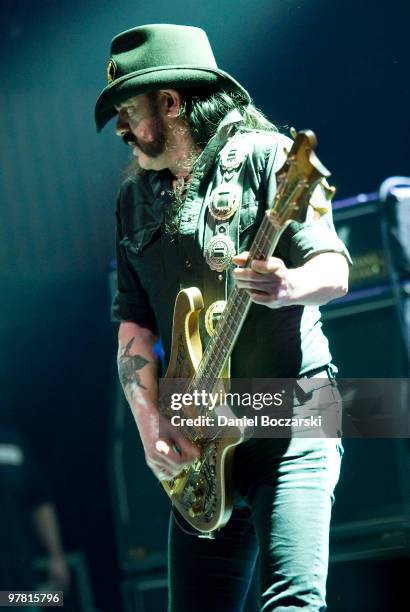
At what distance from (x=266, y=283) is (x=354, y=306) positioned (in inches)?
33.9

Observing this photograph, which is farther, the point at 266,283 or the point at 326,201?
the point at 326,201

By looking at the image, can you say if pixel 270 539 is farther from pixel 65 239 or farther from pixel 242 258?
pixel 65 239

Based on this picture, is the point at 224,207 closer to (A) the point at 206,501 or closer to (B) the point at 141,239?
(B) the point at 141,239

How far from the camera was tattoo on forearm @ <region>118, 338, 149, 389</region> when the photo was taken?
2.20 metres

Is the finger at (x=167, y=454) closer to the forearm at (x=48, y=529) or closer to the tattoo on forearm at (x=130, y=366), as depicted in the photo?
the tattoo on forearm at (x=130, y=366)

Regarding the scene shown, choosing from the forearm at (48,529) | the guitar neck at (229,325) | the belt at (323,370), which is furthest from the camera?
the forearm at (48,529)

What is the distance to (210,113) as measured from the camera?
217cm

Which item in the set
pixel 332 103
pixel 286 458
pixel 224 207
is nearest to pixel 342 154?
pixel 332 103

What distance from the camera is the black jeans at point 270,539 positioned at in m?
1.72

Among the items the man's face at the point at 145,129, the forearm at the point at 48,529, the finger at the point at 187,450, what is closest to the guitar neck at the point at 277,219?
the finger at the point at 187,450

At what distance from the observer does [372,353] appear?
247 cm

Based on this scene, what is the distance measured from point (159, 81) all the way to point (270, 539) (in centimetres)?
100

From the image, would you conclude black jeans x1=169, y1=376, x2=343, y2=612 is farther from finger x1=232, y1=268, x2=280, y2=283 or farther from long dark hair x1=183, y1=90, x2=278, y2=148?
long dark hair x1=183, y1=90, x2=278, y2=148

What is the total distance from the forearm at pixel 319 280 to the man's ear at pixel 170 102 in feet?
1.90
